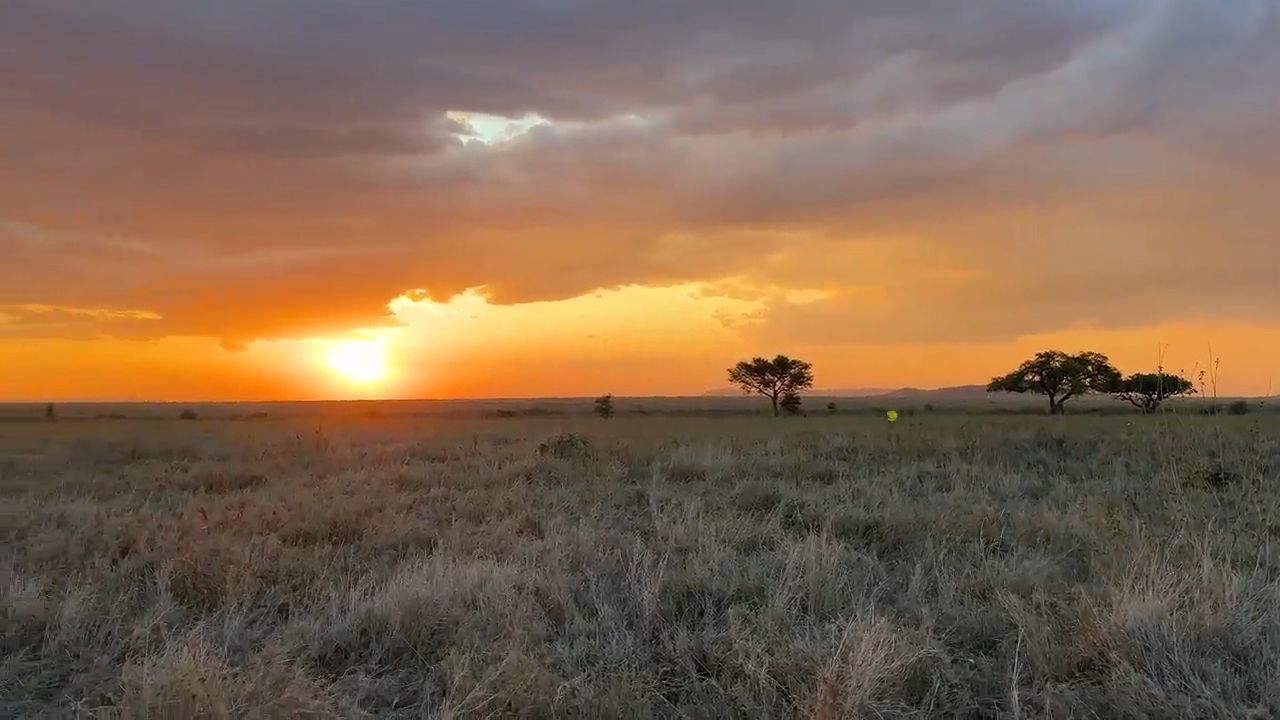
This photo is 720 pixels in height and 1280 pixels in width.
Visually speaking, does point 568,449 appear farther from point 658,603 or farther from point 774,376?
point 774,376

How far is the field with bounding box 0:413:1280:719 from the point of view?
4309mm

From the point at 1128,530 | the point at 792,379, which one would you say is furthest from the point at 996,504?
the point at 792,379

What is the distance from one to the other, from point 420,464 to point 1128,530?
1318 centimetres

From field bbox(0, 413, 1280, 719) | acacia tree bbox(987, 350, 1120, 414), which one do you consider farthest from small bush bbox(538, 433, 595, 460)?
acacia tree bbox(987, 350, 1120, 414)

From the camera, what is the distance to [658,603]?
5.82 metres

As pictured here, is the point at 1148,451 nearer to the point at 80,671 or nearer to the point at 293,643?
the point at 293,643

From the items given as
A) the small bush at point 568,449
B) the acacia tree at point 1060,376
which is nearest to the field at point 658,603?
the small bush at point 568,449

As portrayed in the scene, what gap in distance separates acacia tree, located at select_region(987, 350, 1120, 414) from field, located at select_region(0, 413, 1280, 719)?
60368 millimetres

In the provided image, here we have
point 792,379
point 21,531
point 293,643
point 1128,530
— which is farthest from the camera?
point 792,379

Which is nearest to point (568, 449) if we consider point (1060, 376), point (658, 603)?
point (658, 603)

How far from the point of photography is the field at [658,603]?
14.1ft

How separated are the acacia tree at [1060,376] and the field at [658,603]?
6037cm

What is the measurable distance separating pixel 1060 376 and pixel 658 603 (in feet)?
238

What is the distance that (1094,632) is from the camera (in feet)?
15.7
